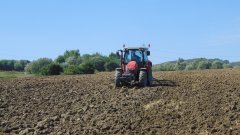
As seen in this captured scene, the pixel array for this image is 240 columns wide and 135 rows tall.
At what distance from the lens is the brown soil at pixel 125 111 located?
10.9 m

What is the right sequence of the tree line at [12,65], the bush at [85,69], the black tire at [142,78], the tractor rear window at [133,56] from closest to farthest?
the black tire at [142,78] → the tractor rear window at [133,56] → the bush at [85,69] → the tree line at [12,65]

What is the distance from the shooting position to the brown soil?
1091cm

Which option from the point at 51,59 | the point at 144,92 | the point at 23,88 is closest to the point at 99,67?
the point at 51,59

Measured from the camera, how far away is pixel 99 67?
4859 centimetres

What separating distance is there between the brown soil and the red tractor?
59 cm

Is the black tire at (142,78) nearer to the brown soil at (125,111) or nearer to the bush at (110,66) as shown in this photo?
the brown soil at (125,111)

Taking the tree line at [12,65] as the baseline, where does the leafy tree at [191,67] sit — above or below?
below

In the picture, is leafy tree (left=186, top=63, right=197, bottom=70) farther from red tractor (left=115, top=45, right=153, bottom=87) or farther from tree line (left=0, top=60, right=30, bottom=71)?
tree line (left=0, top=60, right=30, bottom=71)

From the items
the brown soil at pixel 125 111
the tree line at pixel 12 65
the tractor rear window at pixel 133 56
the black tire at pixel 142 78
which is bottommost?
the brown soil at pixel 125 111

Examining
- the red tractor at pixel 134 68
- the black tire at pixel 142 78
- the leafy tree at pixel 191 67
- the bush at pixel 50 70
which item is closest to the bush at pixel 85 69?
the bush at pixel 50 70

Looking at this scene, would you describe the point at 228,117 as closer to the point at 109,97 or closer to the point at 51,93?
the point at 109,97

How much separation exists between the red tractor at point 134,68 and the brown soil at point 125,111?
593 mm

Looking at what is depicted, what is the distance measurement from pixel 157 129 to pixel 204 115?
1.65m

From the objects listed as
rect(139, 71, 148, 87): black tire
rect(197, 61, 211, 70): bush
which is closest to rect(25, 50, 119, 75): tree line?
rect(197, 61, 211, 70): bush
